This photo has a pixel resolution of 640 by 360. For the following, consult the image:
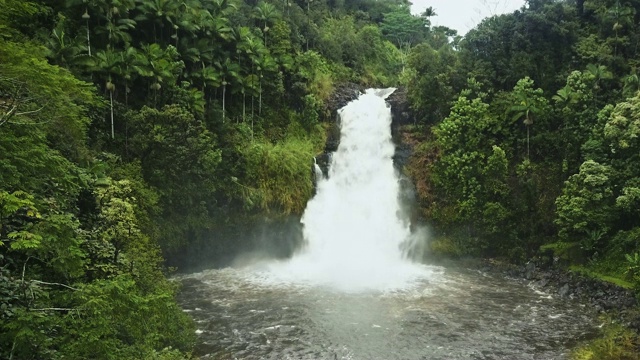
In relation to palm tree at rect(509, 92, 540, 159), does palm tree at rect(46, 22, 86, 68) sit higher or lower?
higher

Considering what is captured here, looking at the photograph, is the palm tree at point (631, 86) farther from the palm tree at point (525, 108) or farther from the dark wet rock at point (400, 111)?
the dark wet rock at point (400, 111)

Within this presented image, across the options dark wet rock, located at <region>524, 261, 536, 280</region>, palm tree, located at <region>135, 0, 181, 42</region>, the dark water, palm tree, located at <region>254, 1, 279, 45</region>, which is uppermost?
palm tree, located at <region>254, 1, 279, 45</region>

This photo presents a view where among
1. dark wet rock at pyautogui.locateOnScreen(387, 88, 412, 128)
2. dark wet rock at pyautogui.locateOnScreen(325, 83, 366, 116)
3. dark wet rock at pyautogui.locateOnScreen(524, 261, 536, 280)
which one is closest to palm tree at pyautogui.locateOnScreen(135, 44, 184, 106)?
dark wet rock at pyautogui.locateOnScreen(325, 83, 366, 116)

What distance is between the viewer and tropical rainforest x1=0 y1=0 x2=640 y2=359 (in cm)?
2097

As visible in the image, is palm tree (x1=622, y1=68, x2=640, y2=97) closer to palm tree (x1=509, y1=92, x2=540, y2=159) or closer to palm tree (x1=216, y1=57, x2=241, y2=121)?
palm tree (x1=509, y1=92, x2=540, y2=159)

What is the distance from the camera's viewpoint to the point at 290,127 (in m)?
35.9

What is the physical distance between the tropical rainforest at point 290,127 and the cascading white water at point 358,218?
1886 mm

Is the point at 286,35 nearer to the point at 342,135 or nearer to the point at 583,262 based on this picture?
the point at 342,135

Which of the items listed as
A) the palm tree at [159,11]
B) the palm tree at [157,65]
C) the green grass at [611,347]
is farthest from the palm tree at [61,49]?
the green grass at [611,347]

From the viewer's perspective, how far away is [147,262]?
17266 millimetres

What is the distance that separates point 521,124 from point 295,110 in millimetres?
16731

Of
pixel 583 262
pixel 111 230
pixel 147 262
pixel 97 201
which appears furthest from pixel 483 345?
pixel 97 201

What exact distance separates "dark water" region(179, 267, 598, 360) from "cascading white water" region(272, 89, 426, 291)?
8.55ft

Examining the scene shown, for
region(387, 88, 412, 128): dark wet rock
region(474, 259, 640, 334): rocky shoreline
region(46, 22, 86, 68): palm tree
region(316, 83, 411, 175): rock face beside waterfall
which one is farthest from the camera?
region(387, 88, 412, 128): dark wet rock
